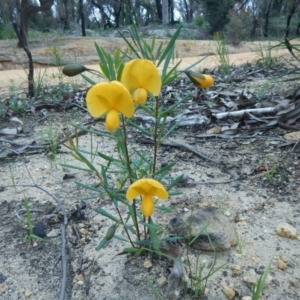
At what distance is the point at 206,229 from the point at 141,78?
488 mm

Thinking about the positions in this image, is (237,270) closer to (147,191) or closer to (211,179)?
(147,191)

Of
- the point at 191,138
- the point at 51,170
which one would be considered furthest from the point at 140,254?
the point at 191,138

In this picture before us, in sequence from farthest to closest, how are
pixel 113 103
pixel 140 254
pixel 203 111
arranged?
pixel 203 111 < pixel 140 254 < pixel 113 103

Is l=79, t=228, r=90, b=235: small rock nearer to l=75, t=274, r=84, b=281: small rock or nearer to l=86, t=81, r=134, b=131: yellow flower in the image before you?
l=75, t=274, r=84, b=281: small rock

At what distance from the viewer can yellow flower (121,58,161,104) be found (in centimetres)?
65

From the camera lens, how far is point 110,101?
649 millimetres

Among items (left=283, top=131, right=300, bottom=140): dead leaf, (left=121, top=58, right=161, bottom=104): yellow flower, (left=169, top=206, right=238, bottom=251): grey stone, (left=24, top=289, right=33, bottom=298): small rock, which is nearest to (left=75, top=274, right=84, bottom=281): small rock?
(left=24, top=289, right=33, bottom=298): small rock

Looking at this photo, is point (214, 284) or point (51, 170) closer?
point (214, 284)

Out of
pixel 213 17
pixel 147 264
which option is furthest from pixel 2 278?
pixel 213 17

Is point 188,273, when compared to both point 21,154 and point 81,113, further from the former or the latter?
point 81,113

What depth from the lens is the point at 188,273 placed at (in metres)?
0.87

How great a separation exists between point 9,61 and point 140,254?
659 cm

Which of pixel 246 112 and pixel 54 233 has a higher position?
pixel 246 112

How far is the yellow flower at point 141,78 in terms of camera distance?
2.14 feet
